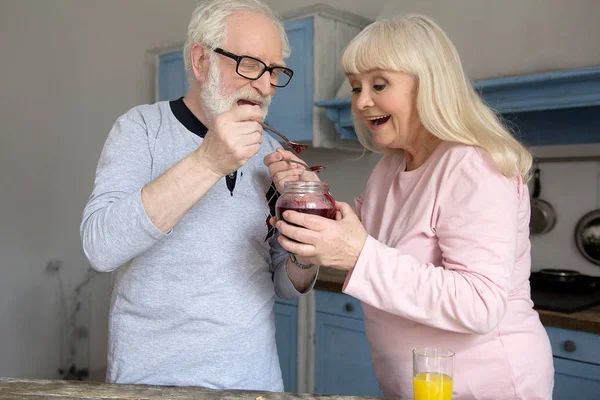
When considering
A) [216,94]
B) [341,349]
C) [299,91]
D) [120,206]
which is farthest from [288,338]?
[120,206]

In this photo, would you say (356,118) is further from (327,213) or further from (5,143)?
(5,143)

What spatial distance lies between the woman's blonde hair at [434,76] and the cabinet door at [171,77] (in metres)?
2.50

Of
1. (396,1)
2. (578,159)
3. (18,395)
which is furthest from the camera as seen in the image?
(396,1)

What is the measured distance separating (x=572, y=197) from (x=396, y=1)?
134 cm

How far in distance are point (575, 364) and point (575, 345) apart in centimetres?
7

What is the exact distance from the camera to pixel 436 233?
1.15 m

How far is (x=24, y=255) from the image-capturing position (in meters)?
3.67

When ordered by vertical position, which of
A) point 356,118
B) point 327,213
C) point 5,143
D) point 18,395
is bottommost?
point 18,395

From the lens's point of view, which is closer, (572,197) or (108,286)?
(572,197)

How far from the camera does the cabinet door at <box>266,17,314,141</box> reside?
301 centimetres

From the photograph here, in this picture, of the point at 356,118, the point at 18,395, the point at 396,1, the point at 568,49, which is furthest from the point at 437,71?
the point at 396,1

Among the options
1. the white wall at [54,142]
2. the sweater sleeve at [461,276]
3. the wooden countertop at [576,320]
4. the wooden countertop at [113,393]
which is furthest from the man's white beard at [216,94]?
the white wall at [54,142]

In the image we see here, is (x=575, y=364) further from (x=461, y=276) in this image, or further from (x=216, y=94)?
(x=216, y=94)

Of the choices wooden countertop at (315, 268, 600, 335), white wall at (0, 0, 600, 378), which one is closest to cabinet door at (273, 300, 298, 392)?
white wall at (0, 0, 600, 378)
